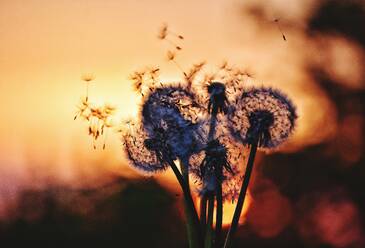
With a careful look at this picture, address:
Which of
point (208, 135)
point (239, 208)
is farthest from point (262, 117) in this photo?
point (239, 208)

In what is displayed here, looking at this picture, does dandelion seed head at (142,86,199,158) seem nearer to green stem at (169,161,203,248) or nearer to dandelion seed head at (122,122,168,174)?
dandelion seed head at (122,122,168,174)

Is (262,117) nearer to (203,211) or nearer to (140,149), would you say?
(203,211)

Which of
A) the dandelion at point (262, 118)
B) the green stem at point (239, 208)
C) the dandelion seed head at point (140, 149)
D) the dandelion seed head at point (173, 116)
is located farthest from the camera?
the dandelion seed head at point (140, 149)

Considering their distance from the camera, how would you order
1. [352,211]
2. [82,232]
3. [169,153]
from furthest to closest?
[82,232] < [352,211] < [169,153]

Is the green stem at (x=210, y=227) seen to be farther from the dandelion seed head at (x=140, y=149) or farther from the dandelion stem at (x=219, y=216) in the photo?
the dandelion seed head at (x=140, y=149)

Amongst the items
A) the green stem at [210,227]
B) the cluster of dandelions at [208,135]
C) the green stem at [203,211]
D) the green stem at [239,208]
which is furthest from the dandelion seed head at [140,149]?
the green stem at [239,208]

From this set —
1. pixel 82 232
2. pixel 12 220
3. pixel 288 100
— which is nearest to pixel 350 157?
pixel 82 232

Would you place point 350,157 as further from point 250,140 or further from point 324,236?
point 250,140
